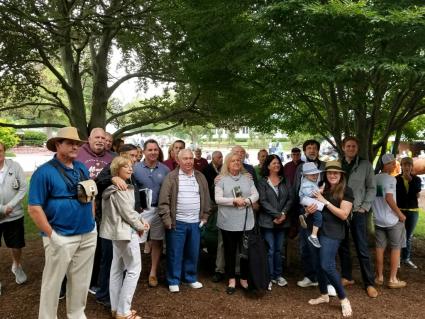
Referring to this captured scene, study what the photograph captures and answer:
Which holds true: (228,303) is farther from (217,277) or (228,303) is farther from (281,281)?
(281,281)

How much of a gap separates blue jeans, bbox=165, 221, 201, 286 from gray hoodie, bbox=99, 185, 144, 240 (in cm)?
102

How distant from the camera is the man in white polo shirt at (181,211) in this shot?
4617 mm

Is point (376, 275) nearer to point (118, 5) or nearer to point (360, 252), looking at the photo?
point (360, 252)

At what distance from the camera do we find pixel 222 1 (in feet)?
15.3

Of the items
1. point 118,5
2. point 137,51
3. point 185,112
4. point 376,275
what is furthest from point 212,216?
point 137,51

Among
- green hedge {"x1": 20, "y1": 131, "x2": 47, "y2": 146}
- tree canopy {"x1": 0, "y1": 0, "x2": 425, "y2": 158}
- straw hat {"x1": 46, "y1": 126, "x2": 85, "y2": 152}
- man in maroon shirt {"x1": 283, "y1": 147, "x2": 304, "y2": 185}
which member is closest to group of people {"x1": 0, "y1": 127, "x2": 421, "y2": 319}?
straw hat {"x1": 46, "y1": 126, "x2": 85, "y2": 152}

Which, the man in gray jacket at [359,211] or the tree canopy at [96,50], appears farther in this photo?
the tree canopy at [96,50]

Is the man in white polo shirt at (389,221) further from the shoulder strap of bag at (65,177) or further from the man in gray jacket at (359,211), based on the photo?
the shoulder strap of bag at (65,177)

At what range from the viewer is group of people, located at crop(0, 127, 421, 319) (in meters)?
3.71

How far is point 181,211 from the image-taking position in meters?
4.64

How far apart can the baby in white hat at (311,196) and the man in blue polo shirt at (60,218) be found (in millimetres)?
2377

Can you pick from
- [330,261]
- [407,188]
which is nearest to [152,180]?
[330,261]

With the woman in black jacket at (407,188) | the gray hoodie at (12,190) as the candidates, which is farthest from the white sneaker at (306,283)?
the gray hoodie at (12,190)

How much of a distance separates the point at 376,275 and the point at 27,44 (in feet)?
24.8
